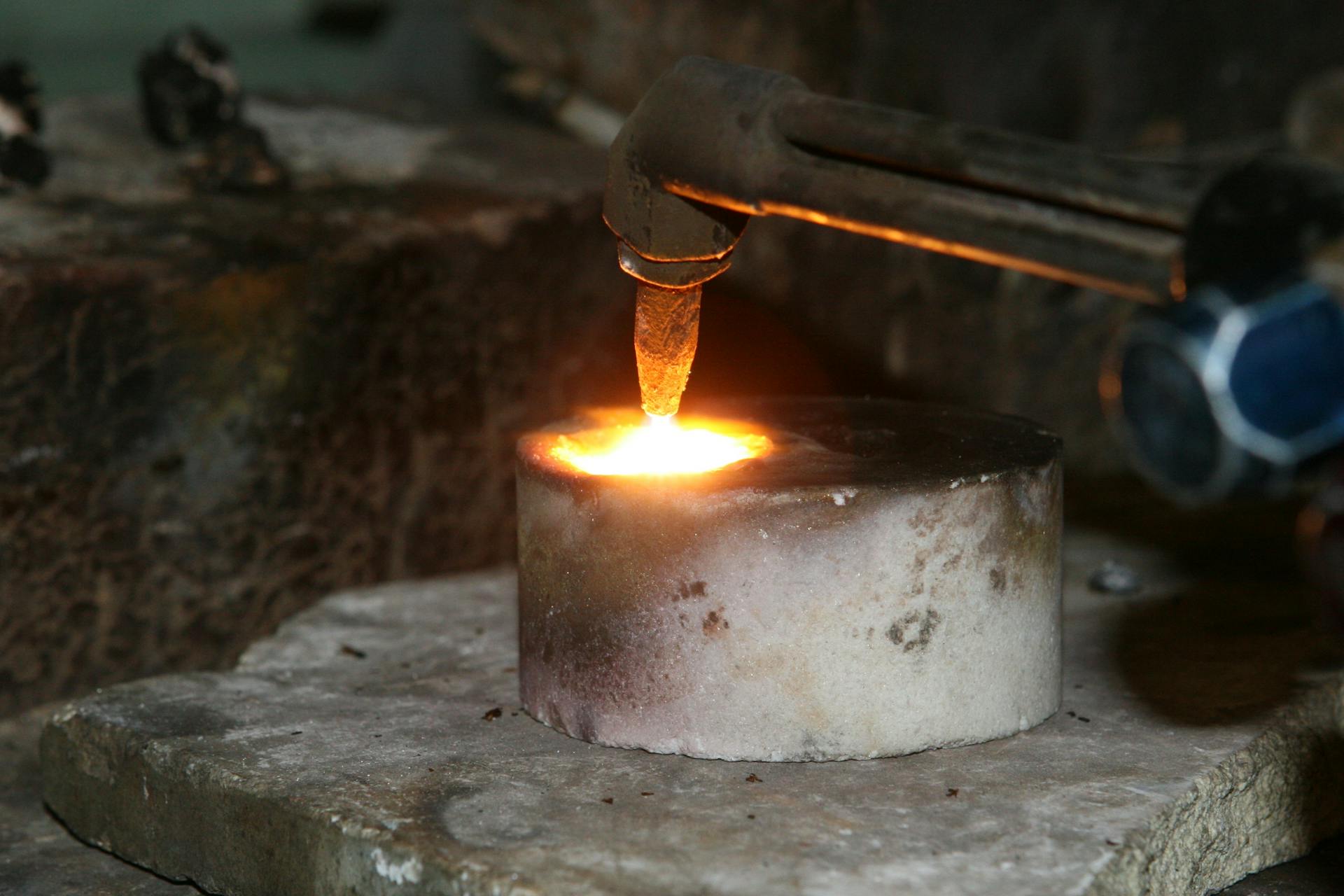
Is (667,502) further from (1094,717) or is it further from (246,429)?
(246,429)

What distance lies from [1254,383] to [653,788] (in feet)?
8.78

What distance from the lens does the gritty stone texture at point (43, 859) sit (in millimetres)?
2438

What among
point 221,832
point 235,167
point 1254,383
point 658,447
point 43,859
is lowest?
point 43,859

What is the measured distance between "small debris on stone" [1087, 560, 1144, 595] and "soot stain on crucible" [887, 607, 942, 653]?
1085mm

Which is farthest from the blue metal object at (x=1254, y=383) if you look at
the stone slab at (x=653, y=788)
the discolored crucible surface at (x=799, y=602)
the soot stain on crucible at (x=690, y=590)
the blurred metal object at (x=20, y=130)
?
Answer: the blurred metal object at (x=20, y=130)

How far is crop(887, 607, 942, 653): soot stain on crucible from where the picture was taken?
2.25m

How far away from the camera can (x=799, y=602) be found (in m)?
2.22

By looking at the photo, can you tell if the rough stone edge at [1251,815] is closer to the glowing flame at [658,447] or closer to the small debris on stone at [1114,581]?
the small debris on stone at [1114,581]

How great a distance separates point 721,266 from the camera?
236 cm

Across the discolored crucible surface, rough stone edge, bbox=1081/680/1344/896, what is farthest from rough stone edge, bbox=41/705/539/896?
rough stone edge, bbox=1081/680/1344/896

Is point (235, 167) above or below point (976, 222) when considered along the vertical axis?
above

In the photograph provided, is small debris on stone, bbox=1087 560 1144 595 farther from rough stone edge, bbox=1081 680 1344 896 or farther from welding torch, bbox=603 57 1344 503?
welding torch, bbox=603 57 1344 503

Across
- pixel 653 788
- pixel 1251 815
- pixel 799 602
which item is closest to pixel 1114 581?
pixel 1251 815

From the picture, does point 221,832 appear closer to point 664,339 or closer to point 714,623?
point 714,623
